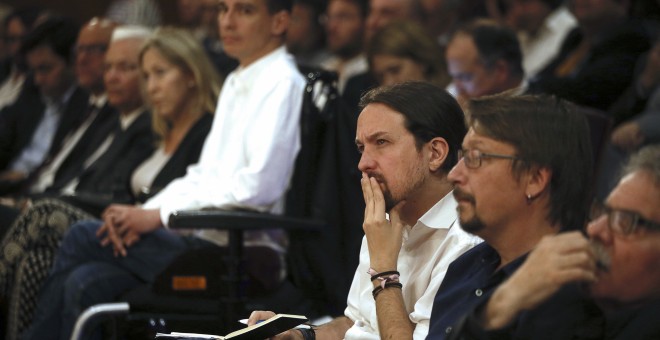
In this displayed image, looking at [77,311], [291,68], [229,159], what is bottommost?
[77,311]

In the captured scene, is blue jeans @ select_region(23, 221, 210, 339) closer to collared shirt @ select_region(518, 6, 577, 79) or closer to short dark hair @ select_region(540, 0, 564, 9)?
collared shirt @ select_region(518, 6, 577, 79)

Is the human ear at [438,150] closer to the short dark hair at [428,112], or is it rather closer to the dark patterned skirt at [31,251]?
the short dark hair at [428,112]

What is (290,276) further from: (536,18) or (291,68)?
(536,18)

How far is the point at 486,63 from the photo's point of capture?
14.2 feet

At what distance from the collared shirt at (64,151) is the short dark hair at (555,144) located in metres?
3.43

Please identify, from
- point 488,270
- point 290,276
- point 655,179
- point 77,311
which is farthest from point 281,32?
point 655,179

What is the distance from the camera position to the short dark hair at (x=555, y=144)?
2.01 meters

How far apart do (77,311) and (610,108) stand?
2.29m

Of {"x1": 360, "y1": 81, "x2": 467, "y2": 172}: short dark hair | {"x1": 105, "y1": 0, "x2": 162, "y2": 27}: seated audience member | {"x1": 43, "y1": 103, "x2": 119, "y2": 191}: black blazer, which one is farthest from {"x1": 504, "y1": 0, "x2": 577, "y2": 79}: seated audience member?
{"x1": 360, "y1": 81, "x2": 467, "y2": 172}: short dark hair

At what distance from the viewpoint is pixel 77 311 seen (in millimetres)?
3564

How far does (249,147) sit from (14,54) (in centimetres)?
344

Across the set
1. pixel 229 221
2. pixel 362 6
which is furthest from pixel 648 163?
pixel 362 6

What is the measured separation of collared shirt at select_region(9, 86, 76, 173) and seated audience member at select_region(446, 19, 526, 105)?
2272 millimetres

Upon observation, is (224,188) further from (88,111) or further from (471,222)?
(88,111)
